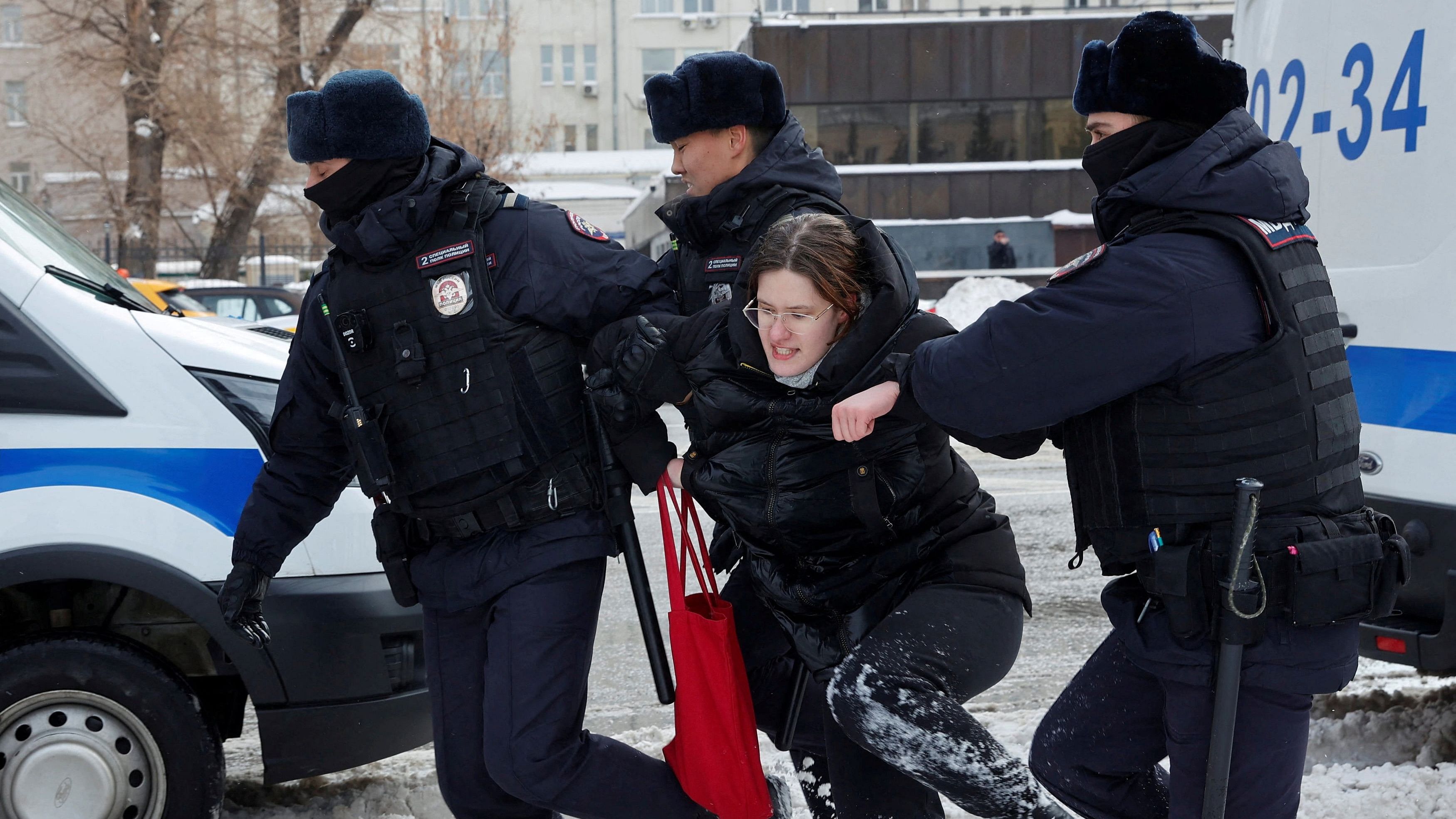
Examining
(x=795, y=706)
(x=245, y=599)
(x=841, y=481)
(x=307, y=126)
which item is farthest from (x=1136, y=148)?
(x=245, y=599)

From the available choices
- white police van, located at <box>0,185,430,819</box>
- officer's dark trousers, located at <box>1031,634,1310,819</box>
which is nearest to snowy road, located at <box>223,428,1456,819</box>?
white police van, located at <box>0,185,430,819</box>

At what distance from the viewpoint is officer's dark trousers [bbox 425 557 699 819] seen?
2.77 metres

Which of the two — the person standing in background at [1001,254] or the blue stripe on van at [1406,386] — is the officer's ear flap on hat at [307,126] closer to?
the blue stripe on van at [1406,386]

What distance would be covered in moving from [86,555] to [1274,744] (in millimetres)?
2676

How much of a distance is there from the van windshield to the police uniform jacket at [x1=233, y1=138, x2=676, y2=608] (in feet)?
2.47

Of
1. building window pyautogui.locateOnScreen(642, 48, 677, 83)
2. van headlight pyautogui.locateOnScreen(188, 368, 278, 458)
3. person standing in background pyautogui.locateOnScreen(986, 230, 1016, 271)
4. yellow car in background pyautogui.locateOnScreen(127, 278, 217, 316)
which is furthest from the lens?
building window pyautogui.locateOnScreen(642, 48, 677, 83)

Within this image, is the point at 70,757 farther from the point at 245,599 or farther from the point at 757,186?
the point at 757,186

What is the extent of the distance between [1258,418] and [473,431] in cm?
164

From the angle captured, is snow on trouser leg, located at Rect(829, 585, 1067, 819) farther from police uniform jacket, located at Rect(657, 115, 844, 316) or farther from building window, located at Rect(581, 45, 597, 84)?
building window, located at Rect(581, 45, 597, 84)

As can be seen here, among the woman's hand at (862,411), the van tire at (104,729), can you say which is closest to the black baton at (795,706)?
the woman's hand at (862,411)

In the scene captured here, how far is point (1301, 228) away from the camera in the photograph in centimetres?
229

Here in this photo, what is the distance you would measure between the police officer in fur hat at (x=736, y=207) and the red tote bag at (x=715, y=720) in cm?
20

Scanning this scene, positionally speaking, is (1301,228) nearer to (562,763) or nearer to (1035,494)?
(562,763)

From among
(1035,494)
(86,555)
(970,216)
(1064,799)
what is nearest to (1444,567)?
(1064,799)
